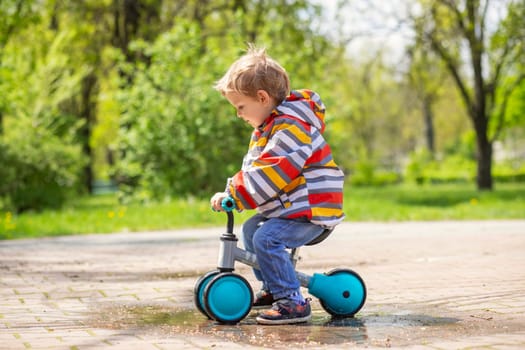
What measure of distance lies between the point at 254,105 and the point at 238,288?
38.8 inches

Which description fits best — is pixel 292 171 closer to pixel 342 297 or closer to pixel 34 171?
pixel 342 297

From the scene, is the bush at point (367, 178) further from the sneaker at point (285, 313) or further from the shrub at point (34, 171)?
the sneaker at point (285, 313)

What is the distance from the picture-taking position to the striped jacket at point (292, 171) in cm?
428

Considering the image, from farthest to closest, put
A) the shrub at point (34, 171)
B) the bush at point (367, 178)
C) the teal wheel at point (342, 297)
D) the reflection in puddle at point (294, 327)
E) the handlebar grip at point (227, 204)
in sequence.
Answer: the bush at point (367, 178) → the shrub at point (34, 171) → the teal wheel at point (342, 297) → the handlebar grip at point (227, 204) → the reflection in puddle at point (294, 327)

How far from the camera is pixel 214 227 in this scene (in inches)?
454

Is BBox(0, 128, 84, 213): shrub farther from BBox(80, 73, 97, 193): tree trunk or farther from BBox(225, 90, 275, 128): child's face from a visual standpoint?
BBox(80, 73, 97, 193): tree trunk

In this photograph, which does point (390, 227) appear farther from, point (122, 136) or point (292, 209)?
point (122, 136)

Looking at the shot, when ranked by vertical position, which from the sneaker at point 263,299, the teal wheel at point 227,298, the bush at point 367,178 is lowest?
the bush at point 367,178

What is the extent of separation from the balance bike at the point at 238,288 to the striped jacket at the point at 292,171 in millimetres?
138

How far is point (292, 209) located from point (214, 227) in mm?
7222

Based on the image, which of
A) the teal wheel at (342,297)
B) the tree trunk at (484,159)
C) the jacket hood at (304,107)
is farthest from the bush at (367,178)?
the jacket hood at (304,107)

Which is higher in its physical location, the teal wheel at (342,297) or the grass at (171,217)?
the teal wheel at (342,297)

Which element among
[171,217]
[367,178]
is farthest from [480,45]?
[367,178]

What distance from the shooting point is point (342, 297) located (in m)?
4.56
